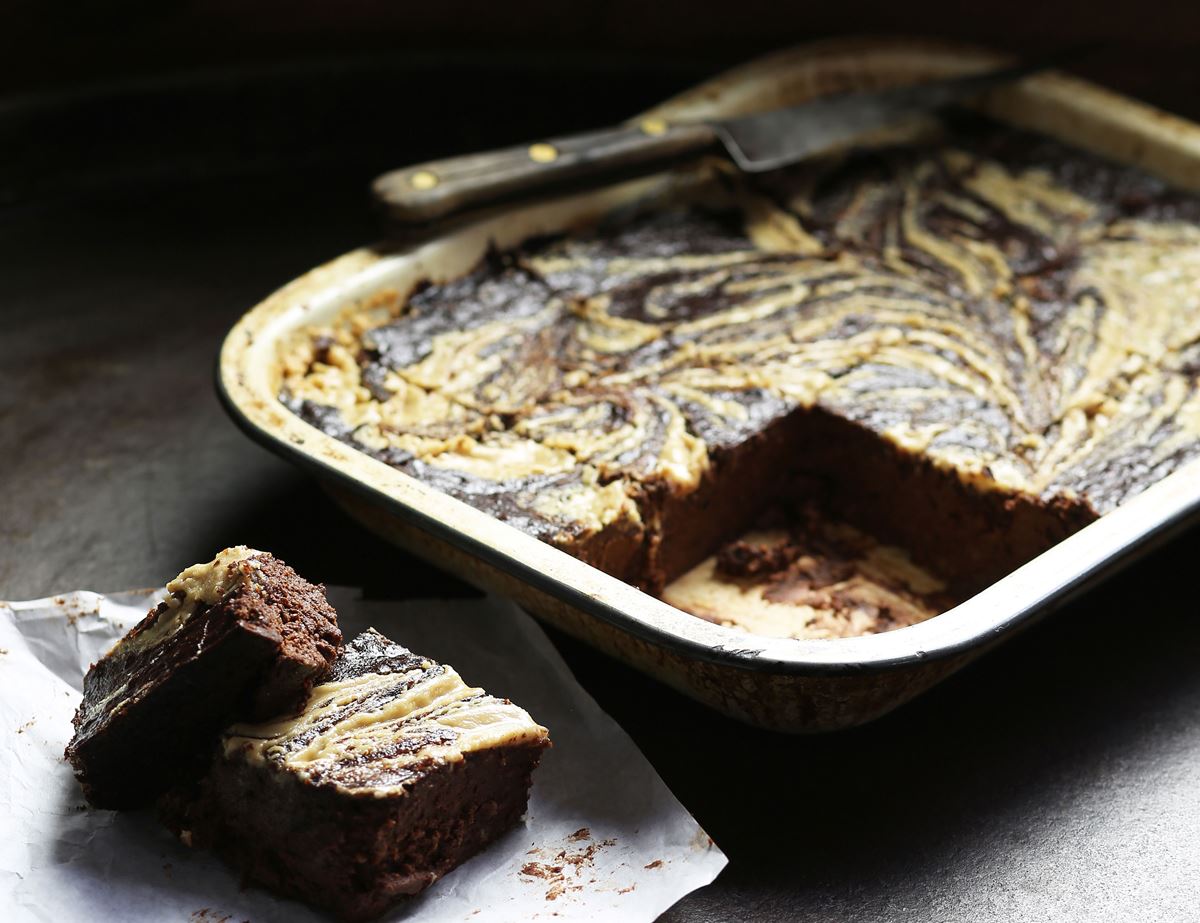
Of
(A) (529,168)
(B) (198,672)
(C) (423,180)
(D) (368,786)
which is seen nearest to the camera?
(D) (368,786)

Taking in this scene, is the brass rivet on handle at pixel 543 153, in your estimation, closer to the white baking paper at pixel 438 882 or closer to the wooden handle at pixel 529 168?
the wooden handle at pixel 529 168

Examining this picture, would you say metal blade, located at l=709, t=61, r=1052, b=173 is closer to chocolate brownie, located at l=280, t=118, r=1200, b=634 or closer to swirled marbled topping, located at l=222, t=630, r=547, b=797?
chocolate brownie, located at l=280, t=118, r=1200, b=634

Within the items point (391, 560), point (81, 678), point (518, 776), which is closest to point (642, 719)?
point (518, 776)

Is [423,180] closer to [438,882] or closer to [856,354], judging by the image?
[856,354]

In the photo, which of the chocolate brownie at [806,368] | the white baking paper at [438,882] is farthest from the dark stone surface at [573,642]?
the chocolate brownie at [806,368]

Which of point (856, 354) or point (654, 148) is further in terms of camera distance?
point (654, 148)

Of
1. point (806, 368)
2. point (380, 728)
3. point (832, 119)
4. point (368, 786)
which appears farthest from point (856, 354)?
point (368, 786)

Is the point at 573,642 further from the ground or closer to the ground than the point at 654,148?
closer to the ground

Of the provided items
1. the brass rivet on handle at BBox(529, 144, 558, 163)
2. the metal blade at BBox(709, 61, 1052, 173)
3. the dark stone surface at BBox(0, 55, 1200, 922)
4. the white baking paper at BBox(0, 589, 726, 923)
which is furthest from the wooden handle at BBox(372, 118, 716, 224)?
the white baking paper at BBox(0, 589, 726, 923)
